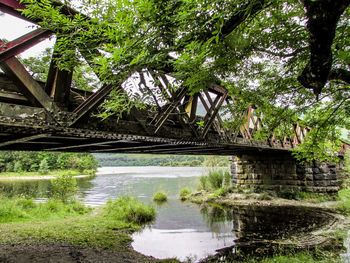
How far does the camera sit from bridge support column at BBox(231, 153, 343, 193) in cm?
1520

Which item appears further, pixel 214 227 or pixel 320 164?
pixel 320 164

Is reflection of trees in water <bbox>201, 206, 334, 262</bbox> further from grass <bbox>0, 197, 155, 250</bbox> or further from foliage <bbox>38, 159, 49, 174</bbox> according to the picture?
foliage <bbox>38, 159, 49, 174</bbox>

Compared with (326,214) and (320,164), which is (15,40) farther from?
(320,164)

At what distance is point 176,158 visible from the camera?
546 feet

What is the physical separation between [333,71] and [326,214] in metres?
10.9

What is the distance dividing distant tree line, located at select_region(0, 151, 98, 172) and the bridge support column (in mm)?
46250

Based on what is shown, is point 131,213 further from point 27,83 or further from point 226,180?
point 226,180

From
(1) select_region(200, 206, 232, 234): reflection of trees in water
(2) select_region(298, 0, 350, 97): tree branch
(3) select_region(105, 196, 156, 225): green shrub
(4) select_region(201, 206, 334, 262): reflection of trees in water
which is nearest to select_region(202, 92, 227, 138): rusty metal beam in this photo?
(4) select_region(201, 206, 334, 262): reflection of trees in water

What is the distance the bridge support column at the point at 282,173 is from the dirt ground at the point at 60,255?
13021mm

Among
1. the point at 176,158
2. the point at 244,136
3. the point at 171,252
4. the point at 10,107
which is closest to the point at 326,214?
the point at 244,136

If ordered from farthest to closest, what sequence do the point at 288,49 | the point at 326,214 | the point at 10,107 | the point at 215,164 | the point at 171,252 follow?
the point at 215,164, the point at 326,214, the point at 171,252, the point at 288,49, the point at 10,107

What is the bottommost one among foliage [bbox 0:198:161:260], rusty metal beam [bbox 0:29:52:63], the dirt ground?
foliage [bbox 0:198:161:260]

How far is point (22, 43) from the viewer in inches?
122

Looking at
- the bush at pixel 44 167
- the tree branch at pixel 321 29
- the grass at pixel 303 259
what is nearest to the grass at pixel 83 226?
the grass at pixel 303 259
